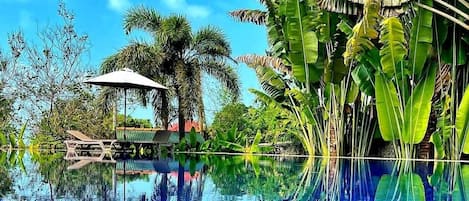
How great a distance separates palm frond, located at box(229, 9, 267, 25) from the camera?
12.8 metres

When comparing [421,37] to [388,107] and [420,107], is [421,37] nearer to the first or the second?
[420,107]

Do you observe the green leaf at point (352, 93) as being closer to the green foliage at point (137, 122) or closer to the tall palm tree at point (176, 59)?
the tall palm tree at point (176, 59)

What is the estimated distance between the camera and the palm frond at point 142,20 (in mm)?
15641

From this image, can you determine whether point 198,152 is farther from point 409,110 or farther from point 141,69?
point 409,110

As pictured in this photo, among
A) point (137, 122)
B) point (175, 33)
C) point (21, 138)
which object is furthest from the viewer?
point (137, 122)

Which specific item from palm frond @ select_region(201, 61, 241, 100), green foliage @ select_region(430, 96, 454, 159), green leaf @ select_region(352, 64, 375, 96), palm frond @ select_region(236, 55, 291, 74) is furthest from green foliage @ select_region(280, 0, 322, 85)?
palm frond @ select_region(201, 61, 241, 100)

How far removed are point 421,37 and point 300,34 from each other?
7.13ft

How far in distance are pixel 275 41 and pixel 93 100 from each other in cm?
742

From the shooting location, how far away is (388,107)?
31.3 feet

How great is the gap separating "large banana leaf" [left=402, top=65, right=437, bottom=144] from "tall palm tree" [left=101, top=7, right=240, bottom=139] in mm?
7057

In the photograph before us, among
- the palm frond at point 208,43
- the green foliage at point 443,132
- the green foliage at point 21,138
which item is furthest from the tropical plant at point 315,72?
the green foliage at point 21,138

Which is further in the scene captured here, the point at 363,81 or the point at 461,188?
the point at 363,81

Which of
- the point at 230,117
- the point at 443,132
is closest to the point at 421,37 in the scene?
the point at 443,132

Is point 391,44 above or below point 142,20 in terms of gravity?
below
